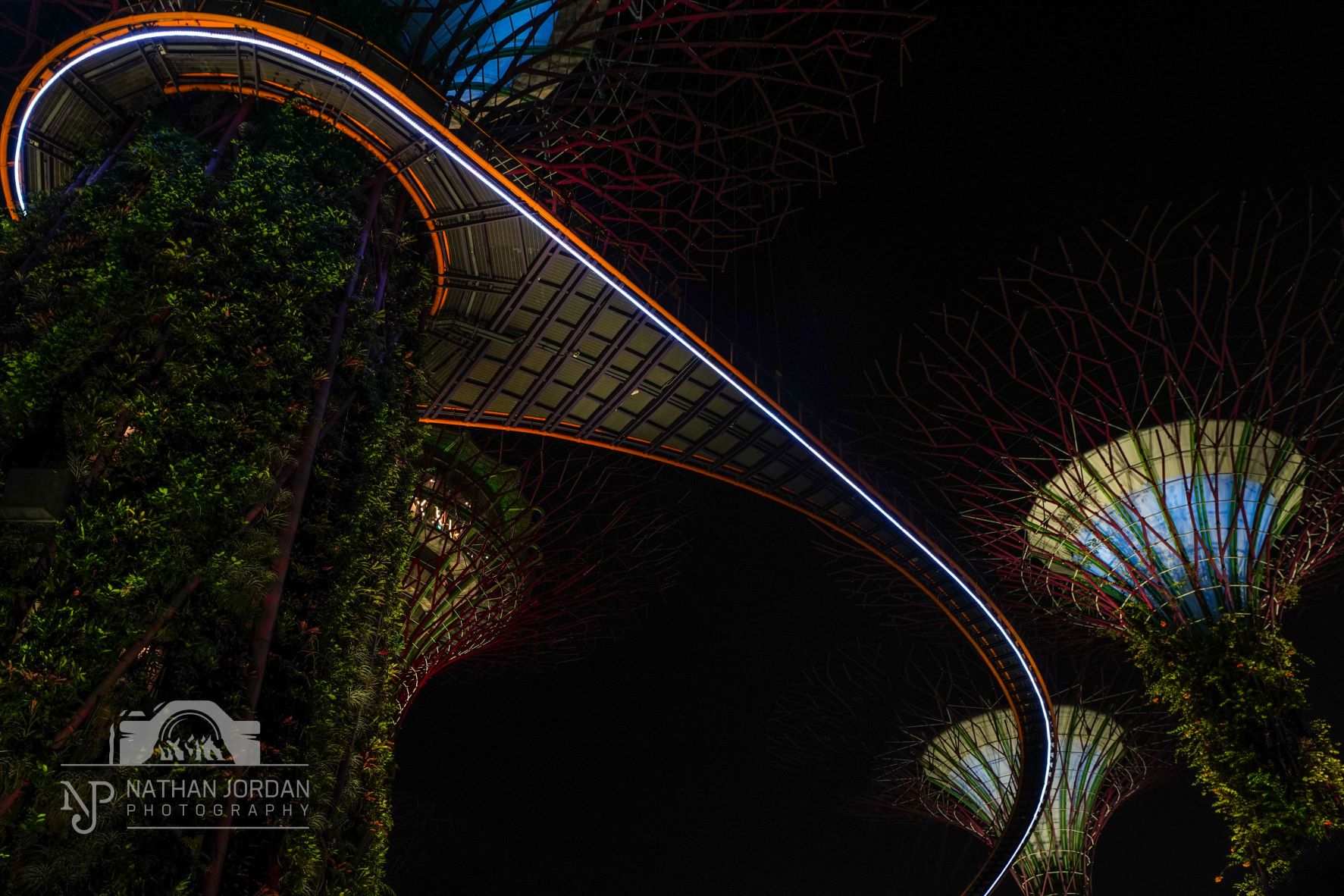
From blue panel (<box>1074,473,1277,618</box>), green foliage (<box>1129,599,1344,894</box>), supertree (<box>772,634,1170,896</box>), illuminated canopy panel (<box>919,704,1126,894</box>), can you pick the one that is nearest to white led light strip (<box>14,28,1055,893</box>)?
blue panel (<box>1074,473,1277,618</box>)

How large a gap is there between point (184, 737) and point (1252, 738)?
58.9ft

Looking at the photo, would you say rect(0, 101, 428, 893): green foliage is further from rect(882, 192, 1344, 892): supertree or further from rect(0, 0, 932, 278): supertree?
rect(882, 192, 1344, 892): supertree

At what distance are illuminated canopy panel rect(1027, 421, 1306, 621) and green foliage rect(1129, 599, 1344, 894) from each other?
3.42 feet

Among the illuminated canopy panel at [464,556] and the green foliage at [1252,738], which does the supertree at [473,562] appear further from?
the green foliage at [1252,738]

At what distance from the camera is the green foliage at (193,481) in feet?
19.8

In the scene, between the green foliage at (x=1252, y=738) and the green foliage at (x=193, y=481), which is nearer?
the green foliage at (x=193, y=481)

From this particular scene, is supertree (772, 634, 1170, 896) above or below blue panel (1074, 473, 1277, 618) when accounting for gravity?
below

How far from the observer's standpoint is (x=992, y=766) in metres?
32.2

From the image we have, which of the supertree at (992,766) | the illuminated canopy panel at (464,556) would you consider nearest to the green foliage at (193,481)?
the illuminated canopy panel at (464,556)

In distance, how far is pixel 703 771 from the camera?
4184 cm

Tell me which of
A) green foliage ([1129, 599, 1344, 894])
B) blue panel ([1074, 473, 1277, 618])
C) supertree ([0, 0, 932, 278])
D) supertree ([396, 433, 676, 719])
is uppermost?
supertree ([0, 0, 932, 278])

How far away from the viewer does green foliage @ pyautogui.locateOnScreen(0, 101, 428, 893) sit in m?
6.04

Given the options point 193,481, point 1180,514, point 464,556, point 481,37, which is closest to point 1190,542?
point 1180,514

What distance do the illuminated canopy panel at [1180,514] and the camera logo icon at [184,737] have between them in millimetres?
17703
